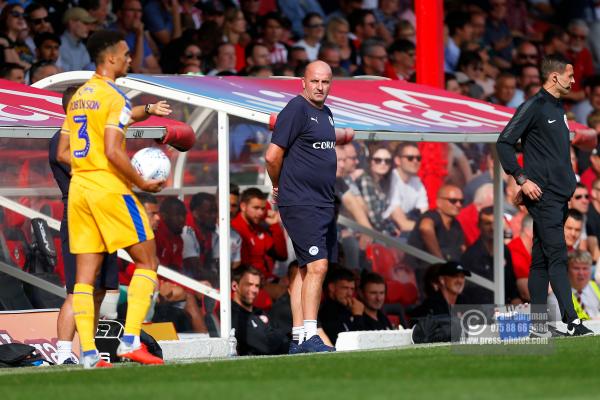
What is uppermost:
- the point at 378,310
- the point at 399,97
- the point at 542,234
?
the point at 399,97

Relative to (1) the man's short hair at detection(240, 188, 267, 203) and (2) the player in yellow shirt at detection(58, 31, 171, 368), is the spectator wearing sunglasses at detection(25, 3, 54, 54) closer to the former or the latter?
(1) the man's short hair at detection(240, 188, 267, 203)

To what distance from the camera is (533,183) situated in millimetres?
11523

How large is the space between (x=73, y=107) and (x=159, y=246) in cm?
483

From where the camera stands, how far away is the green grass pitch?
25.2ft

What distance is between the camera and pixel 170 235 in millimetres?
14211

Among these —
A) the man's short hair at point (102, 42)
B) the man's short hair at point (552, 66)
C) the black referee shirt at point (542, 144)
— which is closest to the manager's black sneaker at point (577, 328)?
the black referee shirt at point (542, 144)

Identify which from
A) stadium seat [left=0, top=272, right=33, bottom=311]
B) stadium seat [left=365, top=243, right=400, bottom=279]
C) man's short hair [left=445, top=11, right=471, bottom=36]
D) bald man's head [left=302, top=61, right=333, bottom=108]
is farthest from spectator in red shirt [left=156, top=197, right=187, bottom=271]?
man's short hair [left=445, top=11, right=471, bottom=36]

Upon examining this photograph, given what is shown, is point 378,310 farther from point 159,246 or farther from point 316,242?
point 316,242

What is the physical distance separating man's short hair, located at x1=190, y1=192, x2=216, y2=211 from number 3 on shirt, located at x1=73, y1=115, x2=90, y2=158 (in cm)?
511

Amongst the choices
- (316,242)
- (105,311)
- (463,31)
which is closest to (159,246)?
(105,311)

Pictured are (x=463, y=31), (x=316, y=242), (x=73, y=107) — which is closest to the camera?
(x=73, y=107)

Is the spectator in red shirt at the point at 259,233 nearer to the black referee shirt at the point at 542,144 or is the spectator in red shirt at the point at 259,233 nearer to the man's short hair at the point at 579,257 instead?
the man's short hair at the point at 579,257

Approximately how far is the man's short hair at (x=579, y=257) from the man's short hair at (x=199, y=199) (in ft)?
12.5

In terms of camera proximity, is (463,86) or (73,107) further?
(463,86)
